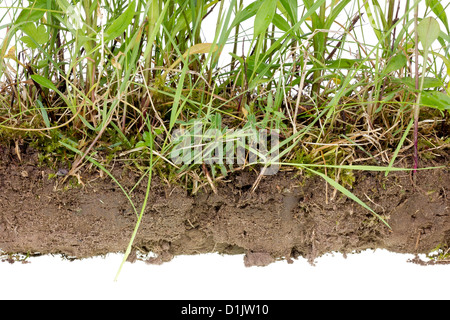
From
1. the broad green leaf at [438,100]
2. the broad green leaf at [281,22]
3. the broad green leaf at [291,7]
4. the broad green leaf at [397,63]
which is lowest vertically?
the broad green leaf at [438,100]

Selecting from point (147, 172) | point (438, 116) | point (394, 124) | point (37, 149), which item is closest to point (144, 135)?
point (147, 172)

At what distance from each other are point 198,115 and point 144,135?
0.32ft

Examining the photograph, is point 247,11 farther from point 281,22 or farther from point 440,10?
point 440,10

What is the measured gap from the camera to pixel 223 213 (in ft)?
2.92

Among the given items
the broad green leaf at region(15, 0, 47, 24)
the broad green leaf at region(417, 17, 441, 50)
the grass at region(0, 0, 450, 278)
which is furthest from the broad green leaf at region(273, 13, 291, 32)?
the broad green leaf at region(15, 0, 47, 24)

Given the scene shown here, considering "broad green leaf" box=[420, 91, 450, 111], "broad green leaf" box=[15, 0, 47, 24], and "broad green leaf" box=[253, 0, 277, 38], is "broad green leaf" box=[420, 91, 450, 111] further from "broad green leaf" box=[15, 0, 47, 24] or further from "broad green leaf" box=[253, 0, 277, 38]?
"broad green leaf" box=[15, 0, 47, 24]

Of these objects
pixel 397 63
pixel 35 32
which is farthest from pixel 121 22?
pixel 397 63

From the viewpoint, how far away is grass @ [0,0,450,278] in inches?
31.8

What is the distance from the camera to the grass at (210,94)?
0.81m

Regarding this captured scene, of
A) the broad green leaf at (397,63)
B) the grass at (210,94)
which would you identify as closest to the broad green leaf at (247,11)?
the grass at (210,94)

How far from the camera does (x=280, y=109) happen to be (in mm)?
904

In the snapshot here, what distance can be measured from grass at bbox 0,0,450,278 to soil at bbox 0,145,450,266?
31 millimetres

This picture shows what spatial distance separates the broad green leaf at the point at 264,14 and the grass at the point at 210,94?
46 mm

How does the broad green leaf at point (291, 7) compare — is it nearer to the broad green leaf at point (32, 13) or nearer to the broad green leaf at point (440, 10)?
the broad green leaf at point (440, 10)
